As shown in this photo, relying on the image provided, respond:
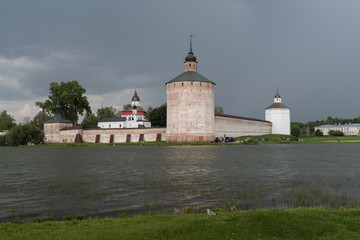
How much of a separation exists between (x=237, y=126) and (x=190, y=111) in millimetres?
12678

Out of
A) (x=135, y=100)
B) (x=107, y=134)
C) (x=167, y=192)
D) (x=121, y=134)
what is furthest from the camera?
(x=135, y=100)

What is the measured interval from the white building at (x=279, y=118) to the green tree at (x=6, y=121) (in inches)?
2173

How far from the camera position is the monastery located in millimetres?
50188

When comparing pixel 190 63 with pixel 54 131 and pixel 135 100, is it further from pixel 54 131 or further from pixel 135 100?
pixel 135 100

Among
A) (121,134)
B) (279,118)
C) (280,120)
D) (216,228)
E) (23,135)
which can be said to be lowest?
(216,228)

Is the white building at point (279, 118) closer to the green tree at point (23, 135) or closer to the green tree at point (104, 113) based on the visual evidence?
the green tree at point (104, 113)

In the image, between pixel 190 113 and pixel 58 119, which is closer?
pixel 190 113

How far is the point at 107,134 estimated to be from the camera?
183 ft

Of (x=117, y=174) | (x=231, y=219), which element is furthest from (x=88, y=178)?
(x=231, y=219)

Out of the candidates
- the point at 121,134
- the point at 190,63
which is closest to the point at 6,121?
the point at 121,134

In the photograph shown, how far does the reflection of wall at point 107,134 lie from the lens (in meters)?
54.2

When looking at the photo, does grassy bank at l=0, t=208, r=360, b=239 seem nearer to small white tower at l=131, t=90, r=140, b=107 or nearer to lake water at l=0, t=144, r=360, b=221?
lake water at l=0, t=144, r=360, b=221

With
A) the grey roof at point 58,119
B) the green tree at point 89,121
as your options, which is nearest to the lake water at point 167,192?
the grey roof at point 58,119

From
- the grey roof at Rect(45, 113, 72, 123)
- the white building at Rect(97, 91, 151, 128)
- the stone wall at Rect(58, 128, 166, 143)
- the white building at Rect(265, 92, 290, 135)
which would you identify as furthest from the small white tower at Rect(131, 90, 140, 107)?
the white building at Rect(265, 92, 290, 135)
